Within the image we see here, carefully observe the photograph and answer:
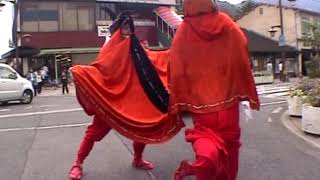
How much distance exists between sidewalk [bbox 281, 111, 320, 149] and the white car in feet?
37.5

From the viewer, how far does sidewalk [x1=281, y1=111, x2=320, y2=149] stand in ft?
31.3

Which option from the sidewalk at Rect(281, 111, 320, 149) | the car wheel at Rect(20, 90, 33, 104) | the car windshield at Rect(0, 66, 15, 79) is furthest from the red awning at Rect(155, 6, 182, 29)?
the sidewalk at Rect(281, 111, 320, 149)

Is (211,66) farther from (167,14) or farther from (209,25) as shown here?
(167,14)

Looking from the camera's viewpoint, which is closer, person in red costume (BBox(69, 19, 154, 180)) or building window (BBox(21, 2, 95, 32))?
A: person in red costume (BBox(69, 19, 154, 180))

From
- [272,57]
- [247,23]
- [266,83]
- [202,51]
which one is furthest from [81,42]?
[202,51]

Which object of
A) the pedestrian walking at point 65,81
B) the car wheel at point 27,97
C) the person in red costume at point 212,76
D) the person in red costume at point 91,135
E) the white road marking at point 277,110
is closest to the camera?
the person in red costume at point 212,76

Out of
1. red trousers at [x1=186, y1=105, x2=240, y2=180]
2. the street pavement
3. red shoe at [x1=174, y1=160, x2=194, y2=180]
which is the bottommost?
the street pavement

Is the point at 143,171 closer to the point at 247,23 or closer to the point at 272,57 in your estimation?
the point at 272,57

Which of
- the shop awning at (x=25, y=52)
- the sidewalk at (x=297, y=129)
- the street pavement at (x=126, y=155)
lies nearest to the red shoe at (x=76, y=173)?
the street pavement at (x=126, y=155)

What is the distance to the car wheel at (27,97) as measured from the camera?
874 inches

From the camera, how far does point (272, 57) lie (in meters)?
46.3

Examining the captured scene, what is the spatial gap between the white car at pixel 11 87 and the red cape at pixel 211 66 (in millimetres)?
17339

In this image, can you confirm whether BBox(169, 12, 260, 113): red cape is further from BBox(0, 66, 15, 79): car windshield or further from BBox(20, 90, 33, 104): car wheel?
BBox(20, 90, 33, 104): car wheel

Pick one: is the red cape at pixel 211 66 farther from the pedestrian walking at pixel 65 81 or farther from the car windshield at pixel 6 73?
the pedestrian walking at pixel 65 81
